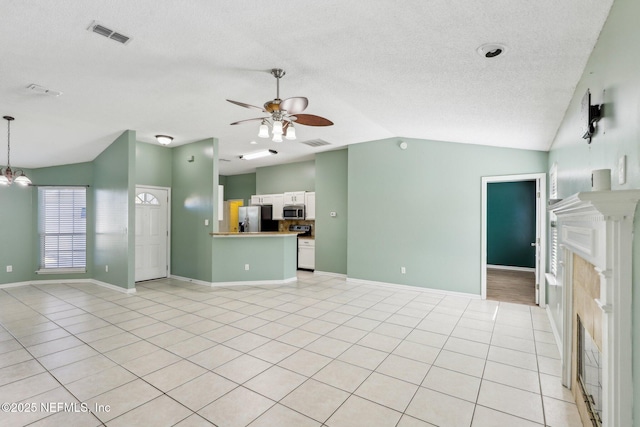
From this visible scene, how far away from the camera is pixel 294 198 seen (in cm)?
807

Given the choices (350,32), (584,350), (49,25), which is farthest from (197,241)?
(584,350)

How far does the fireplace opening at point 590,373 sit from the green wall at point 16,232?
29.0 feet

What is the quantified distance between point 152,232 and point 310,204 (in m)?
3.66

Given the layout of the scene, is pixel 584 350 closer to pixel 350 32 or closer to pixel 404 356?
pixel 404 356

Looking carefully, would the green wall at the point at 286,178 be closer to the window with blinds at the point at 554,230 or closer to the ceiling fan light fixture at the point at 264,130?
the ceiling fan light fixture at the point at 264,130

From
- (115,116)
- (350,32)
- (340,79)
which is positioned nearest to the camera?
(350,32)

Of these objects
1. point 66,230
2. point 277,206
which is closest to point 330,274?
point 277,206

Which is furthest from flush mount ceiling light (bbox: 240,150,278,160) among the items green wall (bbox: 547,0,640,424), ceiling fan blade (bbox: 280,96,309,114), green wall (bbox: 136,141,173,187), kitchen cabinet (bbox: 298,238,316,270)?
green wall (bbox: 547,0,640,424)

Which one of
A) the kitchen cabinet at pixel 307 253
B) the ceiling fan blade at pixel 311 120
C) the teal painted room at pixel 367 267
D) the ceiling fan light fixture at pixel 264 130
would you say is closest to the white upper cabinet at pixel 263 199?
the teal painted room at pixel 367 267

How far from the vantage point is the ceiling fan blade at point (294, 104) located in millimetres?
2754

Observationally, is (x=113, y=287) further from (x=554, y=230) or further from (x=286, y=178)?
(x=554, y=230)

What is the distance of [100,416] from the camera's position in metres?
2.12

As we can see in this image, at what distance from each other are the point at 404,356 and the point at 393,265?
9.61 feet

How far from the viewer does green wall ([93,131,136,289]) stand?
5449 mm
